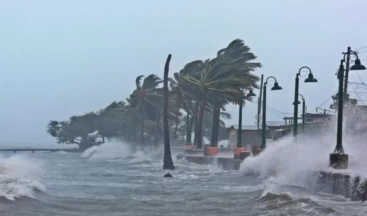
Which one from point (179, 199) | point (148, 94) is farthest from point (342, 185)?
point (148, 94)

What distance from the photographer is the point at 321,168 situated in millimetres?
22906

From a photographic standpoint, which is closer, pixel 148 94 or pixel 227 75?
pixel 227 75

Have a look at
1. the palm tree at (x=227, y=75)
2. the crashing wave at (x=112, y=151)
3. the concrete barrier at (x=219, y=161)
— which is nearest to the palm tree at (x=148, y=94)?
the crashing wave at (x=112, y=151)

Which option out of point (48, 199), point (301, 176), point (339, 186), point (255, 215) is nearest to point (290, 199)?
point (255, 215)

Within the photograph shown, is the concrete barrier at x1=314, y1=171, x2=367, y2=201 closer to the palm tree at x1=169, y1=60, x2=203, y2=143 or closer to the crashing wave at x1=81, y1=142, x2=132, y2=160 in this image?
the palm tree at x1=169, y1=60, x2=203, y2=143

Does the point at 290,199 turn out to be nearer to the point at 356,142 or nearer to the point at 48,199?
the point at 48,199

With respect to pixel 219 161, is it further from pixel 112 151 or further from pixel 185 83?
pixel 112 151

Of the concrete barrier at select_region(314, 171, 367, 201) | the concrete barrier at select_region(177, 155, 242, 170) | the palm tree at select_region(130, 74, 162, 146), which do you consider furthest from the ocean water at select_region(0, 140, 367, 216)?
the palm tree at select_region(130, 74, 162, 146)

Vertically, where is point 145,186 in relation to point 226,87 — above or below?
below

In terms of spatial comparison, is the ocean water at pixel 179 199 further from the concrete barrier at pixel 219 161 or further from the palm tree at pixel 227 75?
the palm tree at pixel 227 75

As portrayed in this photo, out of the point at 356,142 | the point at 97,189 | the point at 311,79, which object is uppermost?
the point at 311,79

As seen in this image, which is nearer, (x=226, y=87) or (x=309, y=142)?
(x=309, y=142)

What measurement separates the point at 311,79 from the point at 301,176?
13.0 ft

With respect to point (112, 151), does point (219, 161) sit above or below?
above
